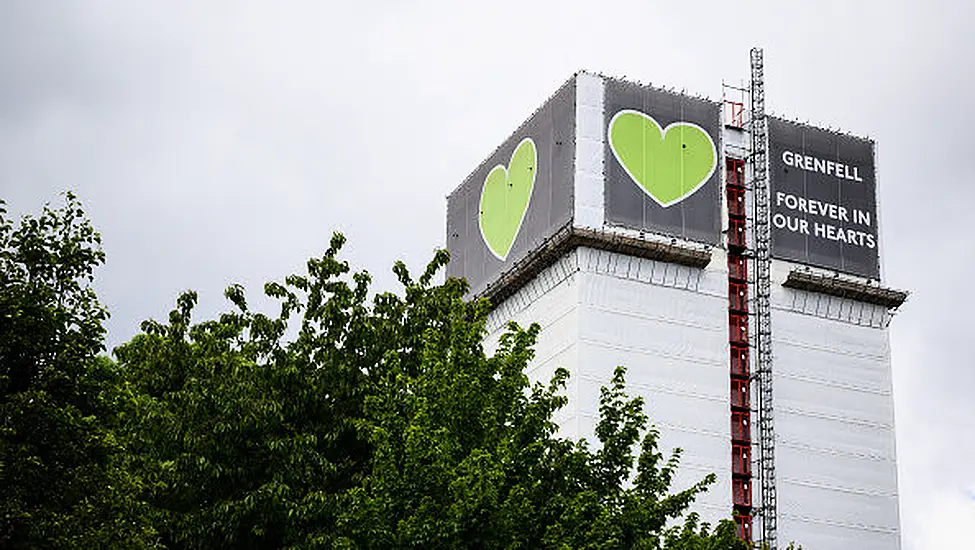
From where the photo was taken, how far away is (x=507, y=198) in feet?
309

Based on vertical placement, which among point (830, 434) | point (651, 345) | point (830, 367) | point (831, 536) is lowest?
point (831, 536)

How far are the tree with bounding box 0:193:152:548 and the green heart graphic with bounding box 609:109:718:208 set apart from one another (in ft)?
220

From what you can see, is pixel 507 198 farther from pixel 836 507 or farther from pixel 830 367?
pixel 836 507

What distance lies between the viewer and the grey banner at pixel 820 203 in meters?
93.5

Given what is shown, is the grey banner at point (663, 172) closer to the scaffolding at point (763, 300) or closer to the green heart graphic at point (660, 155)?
the green heart graphic at point (660, 155)

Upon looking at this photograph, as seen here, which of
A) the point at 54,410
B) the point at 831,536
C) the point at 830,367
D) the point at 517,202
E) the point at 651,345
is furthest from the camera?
the point at 517,202

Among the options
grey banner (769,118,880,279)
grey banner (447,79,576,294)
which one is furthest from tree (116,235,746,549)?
grey banner (769,118,880,279)

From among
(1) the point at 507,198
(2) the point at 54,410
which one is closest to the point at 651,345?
(1) the point at 507,198

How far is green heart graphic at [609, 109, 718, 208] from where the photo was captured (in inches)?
3504

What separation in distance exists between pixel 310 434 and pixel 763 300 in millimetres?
64814

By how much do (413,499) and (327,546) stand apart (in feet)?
6.87

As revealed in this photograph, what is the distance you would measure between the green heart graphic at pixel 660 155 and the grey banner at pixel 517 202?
3.18m

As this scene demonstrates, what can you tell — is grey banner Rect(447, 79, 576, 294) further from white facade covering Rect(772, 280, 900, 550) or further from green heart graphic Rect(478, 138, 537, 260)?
white facade covering Rect(772, 280, 900, 550)

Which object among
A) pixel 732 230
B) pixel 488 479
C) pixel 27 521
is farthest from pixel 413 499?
pixel 732 230
